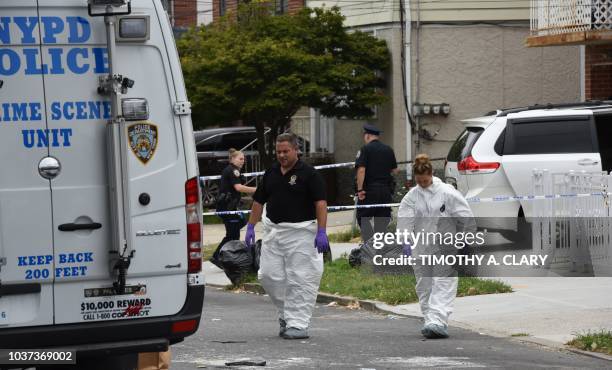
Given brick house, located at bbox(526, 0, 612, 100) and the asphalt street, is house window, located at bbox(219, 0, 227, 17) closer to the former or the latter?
brick house, located at bbox(526, 0, 612, 100)

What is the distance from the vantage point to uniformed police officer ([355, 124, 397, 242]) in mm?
17453

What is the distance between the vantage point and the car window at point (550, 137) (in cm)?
1698

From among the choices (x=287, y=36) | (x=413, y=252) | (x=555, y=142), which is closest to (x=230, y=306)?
(x=413, y=252)

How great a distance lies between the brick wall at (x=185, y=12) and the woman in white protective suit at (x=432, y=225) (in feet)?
78.6

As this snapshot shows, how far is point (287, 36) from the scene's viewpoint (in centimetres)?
2478

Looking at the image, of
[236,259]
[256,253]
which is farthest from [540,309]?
[236,259]

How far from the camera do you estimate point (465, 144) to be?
1739 centimetres

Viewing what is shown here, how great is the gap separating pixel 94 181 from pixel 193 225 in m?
0.70

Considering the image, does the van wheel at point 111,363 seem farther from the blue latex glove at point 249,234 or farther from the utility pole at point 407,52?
the utility pole at point 407,52

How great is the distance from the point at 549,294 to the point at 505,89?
1240 cm

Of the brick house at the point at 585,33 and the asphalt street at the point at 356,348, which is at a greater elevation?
the brick house at the point at 585,33

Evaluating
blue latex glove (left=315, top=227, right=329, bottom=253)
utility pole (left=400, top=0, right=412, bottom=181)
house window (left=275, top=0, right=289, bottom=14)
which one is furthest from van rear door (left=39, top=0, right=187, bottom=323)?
house window (left=275, top=0, right=289, bottom=14)

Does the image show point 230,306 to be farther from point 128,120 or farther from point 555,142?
point 128,120

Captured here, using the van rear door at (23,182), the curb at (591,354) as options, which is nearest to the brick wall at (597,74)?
the curb at (591,354)
